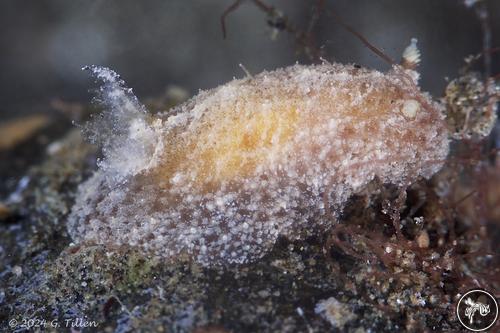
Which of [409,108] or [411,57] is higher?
[411,57]

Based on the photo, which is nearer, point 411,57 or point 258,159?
point 258,159

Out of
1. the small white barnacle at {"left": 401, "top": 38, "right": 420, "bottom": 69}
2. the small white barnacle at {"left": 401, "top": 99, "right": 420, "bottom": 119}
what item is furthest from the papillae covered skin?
the small white barnacle at {"left": 401, "top": 38, "right": 420, "bottom": 69}

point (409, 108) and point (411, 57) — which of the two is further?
point (411, 57)

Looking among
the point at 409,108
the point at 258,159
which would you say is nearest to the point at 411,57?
the point at 409,108

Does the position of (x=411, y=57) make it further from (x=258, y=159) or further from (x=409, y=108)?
(x=258, y=159)

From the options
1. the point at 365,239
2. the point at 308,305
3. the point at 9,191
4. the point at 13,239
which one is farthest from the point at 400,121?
the point at 9,191

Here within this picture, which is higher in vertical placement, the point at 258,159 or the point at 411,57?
the point at 411,57

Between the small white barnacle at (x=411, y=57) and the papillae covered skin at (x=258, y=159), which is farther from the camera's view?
the small white barnacle at (x=411, y=57)

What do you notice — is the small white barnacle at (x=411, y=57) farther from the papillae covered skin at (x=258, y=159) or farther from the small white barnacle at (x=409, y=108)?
the small white barnacle at (x=409, y=108)

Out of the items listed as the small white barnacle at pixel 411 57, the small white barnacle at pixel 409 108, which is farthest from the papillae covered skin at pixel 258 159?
the small white barnacle at pixel 411 57

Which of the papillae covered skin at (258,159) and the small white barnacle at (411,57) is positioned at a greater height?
the small white barnacle at (411,57)
